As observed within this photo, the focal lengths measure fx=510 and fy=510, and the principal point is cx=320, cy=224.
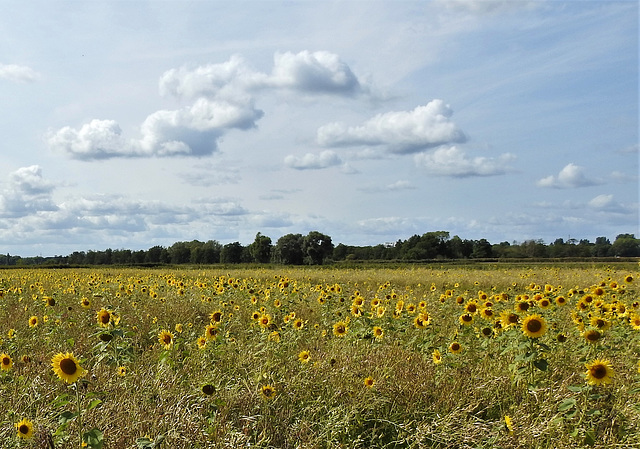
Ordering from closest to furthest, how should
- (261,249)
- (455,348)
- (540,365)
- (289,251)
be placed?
(540,365) < (455,348) < (289,251) < (261,249)

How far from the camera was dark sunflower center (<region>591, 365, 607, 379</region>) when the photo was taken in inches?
187

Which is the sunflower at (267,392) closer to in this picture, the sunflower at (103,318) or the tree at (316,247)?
the sunflower at (103,318)

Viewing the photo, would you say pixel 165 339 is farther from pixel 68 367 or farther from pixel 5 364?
Answer: pixel 68 367

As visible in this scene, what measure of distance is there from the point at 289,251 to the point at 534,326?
2620 inches

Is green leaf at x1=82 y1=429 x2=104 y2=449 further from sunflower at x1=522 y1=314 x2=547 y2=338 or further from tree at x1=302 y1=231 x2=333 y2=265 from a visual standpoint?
tree at x1=302 y1=231 x2=333 y2=265

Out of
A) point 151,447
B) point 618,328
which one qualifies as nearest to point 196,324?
point 151,447

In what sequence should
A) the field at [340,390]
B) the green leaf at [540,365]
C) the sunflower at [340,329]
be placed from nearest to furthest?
the field at [340,390] < the green leaf at [540,365] < the sunflower at [340,329]

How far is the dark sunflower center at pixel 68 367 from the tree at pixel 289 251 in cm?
6726

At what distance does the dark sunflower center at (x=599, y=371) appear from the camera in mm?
4738

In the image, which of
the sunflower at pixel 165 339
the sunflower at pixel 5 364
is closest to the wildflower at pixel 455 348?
the sunflower at pixel 165 339

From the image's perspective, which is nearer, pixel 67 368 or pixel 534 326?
pixel 67 368

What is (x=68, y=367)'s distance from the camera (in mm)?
3887

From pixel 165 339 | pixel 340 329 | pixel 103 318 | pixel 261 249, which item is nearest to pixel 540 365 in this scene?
pixel 340 329

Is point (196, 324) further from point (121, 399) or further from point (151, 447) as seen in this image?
point (151, 447)
